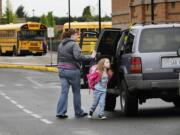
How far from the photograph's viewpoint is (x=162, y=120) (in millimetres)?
13695

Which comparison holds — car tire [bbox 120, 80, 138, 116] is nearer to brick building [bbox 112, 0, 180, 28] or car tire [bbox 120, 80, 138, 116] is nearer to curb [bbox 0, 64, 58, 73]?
brick building [bbox 112, 0, 180, 28]

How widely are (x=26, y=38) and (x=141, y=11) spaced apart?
22840 millimetres

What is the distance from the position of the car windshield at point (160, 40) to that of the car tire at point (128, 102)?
85 cm

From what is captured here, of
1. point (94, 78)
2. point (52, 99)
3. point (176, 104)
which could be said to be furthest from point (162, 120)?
point (52, 99)

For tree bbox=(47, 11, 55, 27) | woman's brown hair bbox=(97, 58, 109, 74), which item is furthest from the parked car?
tree bbox=(47, 11, 55, 27)

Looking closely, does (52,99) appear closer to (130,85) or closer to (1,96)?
(1,96)

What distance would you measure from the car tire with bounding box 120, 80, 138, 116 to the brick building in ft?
64.0

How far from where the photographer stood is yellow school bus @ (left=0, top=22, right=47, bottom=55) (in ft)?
207

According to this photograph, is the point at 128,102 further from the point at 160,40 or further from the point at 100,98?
the point at 160,40

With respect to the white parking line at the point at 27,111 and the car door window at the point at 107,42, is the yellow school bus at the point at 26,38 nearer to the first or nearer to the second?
the white parking line at the point at 27,111

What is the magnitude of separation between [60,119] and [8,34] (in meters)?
51.6

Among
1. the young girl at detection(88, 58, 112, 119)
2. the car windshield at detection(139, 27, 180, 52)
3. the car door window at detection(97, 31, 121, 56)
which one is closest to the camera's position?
the car windshield at detection(139, 27, 180, 52)

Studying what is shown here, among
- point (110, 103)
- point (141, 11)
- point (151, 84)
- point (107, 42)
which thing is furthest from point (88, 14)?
point (151, 84)

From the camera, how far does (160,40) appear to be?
14.2 m
